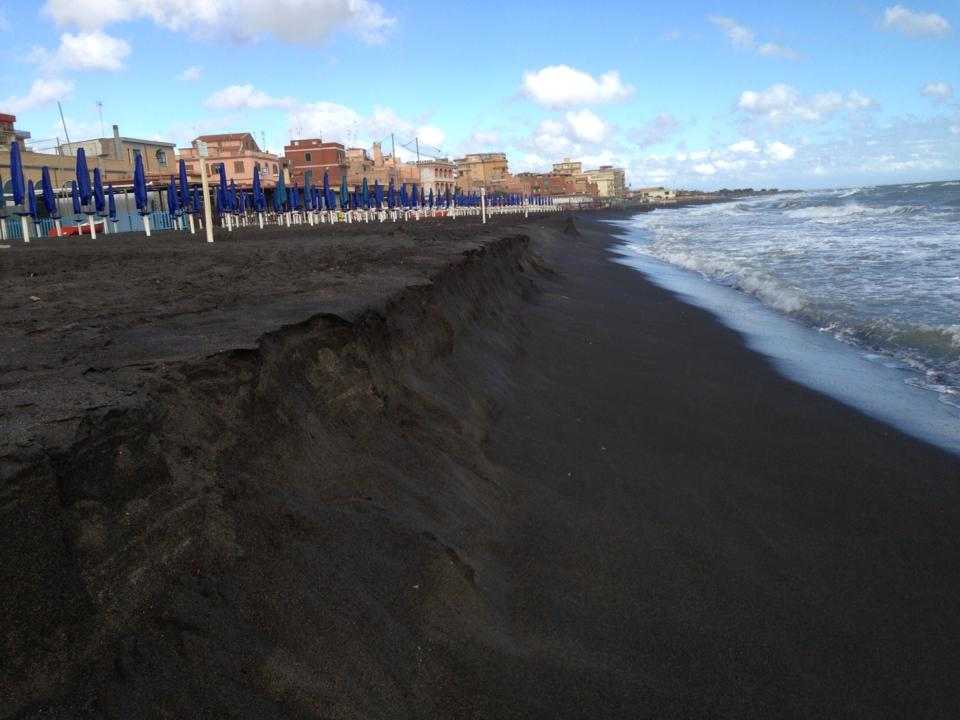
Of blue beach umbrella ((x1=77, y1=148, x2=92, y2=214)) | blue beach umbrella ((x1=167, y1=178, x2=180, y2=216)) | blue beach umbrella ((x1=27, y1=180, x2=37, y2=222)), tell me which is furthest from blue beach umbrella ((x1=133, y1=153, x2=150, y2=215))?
blue beach umbrella ((x1=167, y1=178, x2=180, y2=216))

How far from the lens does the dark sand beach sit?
2113 mm

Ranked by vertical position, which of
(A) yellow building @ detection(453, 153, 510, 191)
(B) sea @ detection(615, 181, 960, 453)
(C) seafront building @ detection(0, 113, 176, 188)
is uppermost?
(A) yellow building @ detection(453, 153, 510, 191)

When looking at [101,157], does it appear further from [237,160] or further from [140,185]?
[140,185]

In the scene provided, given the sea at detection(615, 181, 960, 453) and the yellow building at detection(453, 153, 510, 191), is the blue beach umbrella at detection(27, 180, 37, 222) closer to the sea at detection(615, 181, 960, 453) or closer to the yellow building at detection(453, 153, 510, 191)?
the sea at detection(615, 181, 960, 453)

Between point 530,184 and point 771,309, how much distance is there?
14110 cm

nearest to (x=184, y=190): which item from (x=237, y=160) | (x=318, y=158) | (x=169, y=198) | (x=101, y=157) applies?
(x=169, y=198)

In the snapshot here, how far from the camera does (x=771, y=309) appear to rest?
44.3 feet

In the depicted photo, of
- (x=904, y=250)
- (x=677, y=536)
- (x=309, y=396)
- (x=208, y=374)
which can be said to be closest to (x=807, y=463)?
(x=677, y=536)

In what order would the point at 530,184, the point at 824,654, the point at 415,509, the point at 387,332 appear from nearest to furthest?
the point at 824,654
the point at 415,509
the point at 387,332
the point at 530,184

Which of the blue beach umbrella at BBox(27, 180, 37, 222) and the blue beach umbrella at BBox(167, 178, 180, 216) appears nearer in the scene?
the blue beach umbrella at BBox(27, 180, 37, 222)

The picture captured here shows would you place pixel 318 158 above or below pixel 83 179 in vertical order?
above

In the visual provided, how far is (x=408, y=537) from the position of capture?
10.3 feet

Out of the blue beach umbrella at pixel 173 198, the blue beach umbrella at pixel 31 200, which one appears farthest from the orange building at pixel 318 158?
the blue beach umbrella at pixel 31 200

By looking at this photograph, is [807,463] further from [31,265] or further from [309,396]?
[31,265]
